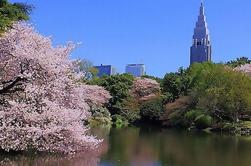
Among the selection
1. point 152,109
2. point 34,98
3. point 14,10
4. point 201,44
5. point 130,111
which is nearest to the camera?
point 14,10

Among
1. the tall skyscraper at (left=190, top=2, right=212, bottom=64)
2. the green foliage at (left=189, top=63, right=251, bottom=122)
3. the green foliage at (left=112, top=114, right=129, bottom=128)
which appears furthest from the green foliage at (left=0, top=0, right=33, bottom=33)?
the tall skyscraper at (left=190, top=2, right=212, bottom=64)

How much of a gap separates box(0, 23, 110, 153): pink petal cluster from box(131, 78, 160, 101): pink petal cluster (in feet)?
128

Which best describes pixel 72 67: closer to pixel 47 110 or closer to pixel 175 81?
pixel 47 110

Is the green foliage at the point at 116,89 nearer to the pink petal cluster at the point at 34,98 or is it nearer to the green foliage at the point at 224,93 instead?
the green foliage at the point at 224,93

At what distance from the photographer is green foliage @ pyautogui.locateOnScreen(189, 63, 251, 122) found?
124 feet

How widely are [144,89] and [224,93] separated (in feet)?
59.9

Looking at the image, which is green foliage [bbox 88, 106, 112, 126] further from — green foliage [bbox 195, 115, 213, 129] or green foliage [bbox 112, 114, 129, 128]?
green foliage [bbox 195, 115, 213, 129]

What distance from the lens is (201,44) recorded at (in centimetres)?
12644

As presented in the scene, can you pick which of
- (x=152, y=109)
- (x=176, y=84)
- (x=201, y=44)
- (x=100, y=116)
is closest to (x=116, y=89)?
(x=152, y=109)

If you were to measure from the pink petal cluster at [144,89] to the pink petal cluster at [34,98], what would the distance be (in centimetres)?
3909

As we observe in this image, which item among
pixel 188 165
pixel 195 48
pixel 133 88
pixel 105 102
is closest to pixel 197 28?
pixel 195 48

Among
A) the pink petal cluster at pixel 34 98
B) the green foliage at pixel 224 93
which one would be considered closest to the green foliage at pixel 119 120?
the green foliage at pixel 224 93

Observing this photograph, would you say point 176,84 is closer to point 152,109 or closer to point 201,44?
point 152,109

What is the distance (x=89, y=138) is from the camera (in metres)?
16.1
